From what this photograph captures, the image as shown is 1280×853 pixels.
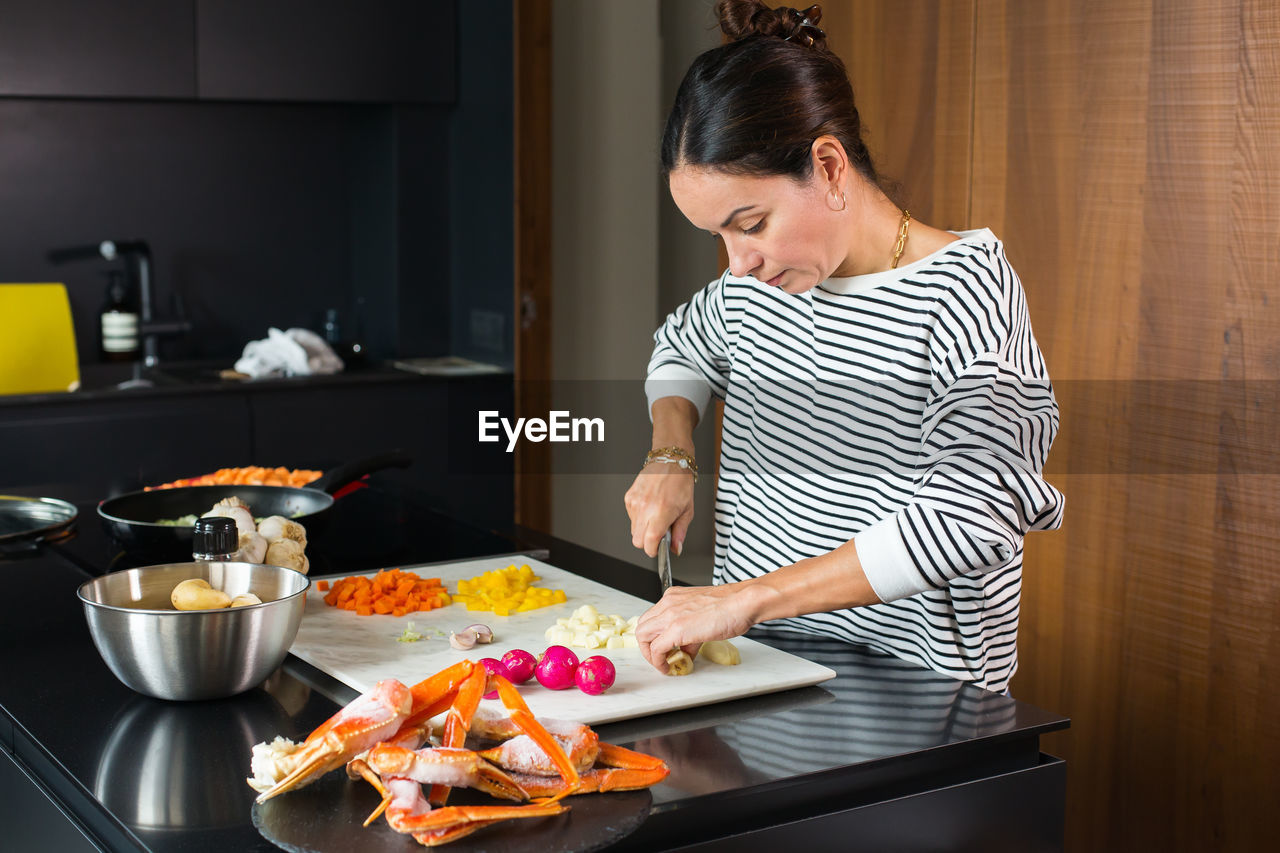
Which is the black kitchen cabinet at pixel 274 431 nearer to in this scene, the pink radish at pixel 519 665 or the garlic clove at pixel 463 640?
the garlic clove at pixel 463 640

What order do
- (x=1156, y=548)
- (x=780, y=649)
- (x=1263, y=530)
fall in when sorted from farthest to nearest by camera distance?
(x=1156, y=548) < (x=1263, y=530) < (x=780, y=649)

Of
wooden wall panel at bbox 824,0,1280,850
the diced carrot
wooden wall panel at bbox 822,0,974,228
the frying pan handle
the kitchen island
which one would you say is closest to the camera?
the kitchen island

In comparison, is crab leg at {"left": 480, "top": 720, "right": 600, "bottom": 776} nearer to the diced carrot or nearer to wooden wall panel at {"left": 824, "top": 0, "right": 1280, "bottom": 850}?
the diced carrot

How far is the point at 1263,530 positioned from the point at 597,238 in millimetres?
2562

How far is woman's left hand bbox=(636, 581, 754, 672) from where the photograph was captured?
127 cm

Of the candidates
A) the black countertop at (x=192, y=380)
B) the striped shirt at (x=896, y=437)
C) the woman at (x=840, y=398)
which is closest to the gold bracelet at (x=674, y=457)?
the woman at (x=840, y=398)

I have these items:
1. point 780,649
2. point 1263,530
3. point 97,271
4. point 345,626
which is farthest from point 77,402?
point 1263,530

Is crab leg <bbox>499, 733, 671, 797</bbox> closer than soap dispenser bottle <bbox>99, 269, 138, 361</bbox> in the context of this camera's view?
Yes

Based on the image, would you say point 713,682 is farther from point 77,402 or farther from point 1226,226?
point 77,402

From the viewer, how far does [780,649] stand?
1.40 metres

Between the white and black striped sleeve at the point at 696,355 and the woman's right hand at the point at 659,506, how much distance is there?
24 centimetres

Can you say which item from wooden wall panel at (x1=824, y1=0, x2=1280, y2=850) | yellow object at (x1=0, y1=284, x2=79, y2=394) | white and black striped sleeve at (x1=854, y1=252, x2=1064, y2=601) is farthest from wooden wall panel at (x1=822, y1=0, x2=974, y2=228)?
yellow object at (x1=0, y1=284, x2=79, y2=394)

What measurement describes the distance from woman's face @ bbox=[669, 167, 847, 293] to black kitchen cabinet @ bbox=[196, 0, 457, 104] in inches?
101

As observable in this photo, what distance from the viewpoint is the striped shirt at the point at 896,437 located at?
4.27ft
